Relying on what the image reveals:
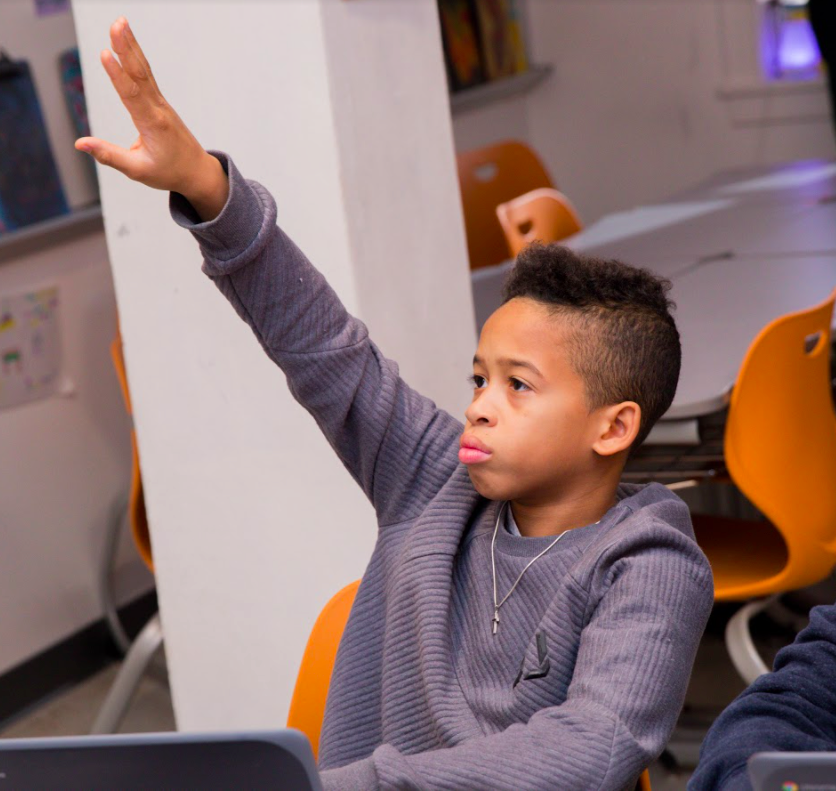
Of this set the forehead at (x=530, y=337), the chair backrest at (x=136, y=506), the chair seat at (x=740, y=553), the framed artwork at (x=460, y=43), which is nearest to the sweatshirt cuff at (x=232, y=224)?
the forehead at (x=530, y=337)

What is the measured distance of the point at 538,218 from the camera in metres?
3.25

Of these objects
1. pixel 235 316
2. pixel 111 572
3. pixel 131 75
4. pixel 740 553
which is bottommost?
pixel 111 572

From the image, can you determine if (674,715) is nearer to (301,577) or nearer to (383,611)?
(383,611)

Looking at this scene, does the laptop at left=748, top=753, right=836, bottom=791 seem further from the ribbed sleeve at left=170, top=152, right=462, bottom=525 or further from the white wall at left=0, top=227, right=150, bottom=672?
the white wall at left=0, top=227, right=150, bottom=672

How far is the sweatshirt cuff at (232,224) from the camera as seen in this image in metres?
1.15

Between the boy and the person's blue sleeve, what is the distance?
55mm

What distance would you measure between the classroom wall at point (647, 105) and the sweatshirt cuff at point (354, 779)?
4.04 m

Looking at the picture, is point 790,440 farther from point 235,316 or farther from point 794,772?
point 794,772

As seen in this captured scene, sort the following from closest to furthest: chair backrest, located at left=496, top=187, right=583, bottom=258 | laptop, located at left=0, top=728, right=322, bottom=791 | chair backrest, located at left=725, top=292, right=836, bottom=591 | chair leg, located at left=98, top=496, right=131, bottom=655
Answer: laptop, located at left=0, top=728, right=322, bottom=791 → chair backrest, located at left=725, top=292, right=836, bottom=591 → chair leg, located at left=98, top=496, right=131, bottom=655 → chair backrest, located at left=496, top=187, right=583, bottom=258

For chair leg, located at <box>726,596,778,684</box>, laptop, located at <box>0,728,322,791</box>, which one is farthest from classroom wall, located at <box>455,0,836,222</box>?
laptop, located at <box>0,728,322,791</box>

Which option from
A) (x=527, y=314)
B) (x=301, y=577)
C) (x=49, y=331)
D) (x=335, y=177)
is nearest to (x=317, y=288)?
(x=527, y=314)

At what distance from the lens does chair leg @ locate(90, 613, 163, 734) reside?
2320 mm

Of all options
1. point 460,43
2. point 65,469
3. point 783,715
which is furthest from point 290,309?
point 460,43

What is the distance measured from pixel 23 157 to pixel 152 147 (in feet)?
6.54
